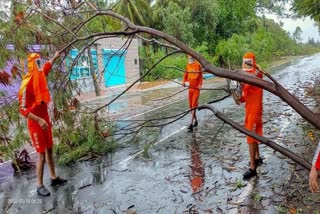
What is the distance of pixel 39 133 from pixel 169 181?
6.73 ft

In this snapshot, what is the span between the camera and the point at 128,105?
14820mm

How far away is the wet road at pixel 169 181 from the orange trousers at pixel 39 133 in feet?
2.43

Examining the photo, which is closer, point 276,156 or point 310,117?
point 310,117

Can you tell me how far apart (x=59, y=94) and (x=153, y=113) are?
650cm

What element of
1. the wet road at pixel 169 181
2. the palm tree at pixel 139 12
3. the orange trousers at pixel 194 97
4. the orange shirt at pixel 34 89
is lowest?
the wet road at pixel 169 181

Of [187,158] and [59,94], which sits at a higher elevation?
[59,94]

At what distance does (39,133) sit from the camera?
5.27 metres

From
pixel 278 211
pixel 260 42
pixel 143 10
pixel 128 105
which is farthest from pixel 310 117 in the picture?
pixel 260 42

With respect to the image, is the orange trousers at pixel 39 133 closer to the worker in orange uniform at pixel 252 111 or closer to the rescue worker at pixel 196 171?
the rescue worker at pixel 196 171

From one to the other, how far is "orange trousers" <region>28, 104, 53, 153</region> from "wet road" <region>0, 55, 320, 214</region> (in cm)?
74

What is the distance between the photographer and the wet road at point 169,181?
471 cm

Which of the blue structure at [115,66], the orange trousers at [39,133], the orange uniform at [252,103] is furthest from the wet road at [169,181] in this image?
the blue structure at [115,66]

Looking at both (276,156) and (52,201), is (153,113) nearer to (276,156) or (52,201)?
(276,156)

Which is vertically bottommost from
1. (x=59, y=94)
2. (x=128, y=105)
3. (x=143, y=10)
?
(x=128, y=105)
